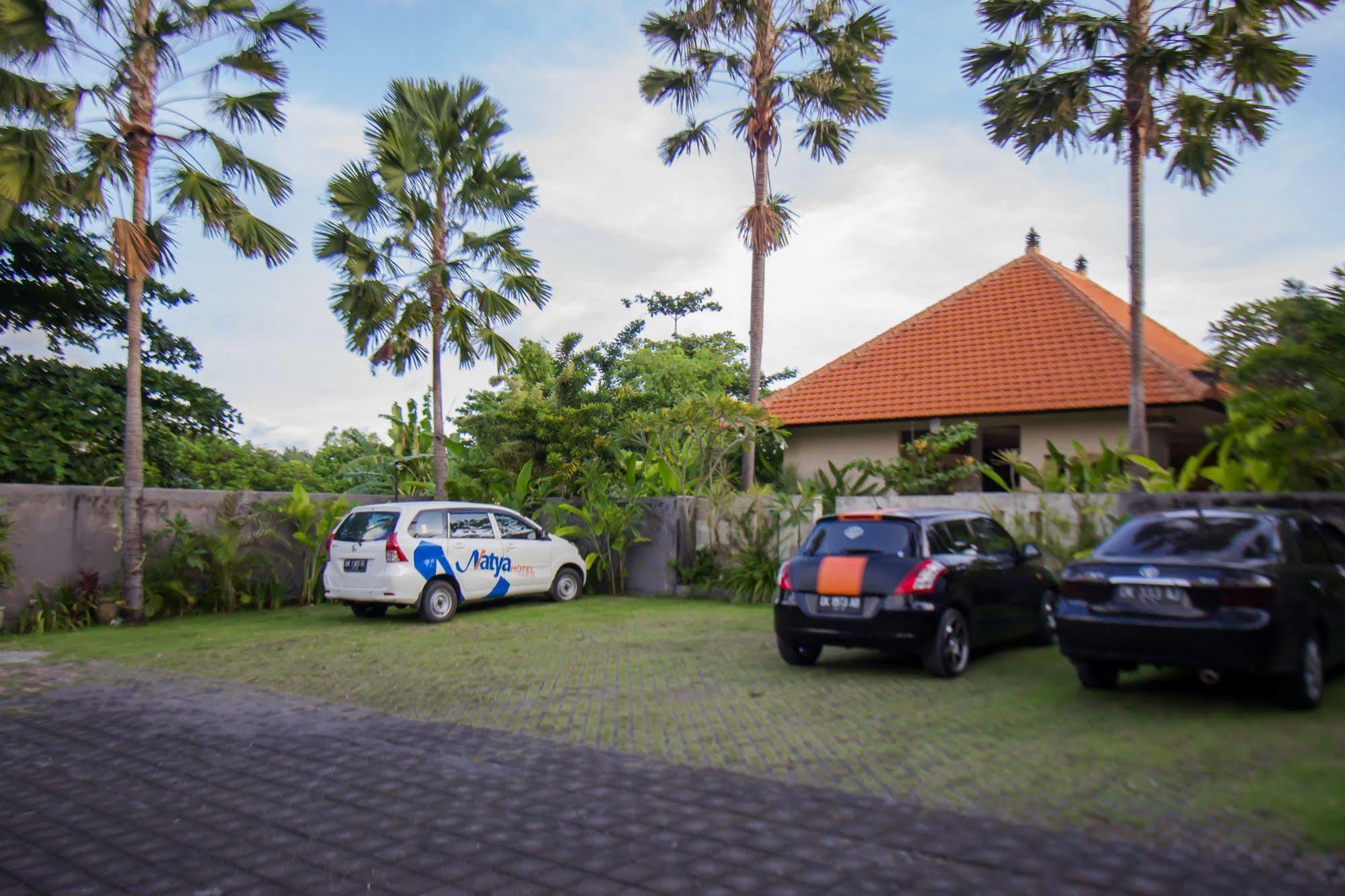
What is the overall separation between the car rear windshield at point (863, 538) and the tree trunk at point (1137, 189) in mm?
6871

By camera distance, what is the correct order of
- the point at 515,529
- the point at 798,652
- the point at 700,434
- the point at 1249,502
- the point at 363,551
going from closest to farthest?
the point at 798,652 → the point at 1249,502 → the point at 363,551 → the point at 515,529 → the point at 700,434

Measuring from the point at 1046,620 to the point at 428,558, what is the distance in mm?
7945

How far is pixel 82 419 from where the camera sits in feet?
59.5

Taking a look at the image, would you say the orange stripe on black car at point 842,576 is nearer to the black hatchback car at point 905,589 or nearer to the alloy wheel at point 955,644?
the black hatchback car at point 905,589

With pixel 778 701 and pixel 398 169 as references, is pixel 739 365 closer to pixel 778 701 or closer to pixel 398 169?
pixel 398 169

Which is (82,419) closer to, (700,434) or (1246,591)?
(700,434)

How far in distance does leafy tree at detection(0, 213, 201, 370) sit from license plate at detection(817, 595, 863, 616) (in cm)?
1632

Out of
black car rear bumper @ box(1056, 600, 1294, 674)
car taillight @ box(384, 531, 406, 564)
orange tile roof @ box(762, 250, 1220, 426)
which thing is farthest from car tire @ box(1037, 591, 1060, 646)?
orange tile roof @ box(762, 250, 1220, 426)

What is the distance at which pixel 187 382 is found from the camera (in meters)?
20.9

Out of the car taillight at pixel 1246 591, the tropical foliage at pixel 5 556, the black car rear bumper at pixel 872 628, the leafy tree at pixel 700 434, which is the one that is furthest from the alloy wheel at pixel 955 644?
the tropical foliage at pixel 5 556

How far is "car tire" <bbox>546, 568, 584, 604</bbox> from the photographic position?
15930 millimetres

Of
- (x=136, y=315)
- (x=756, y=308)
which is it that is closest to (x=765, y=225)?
(x=756, y=308)

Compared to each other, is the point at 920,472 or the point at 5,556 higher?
the point at 920,472

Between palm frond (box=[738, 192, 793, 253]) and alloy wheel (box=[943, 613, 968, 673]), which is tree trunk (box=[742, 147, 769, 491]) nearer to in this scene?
palm frond (box=[738, 192, 793, 253])
